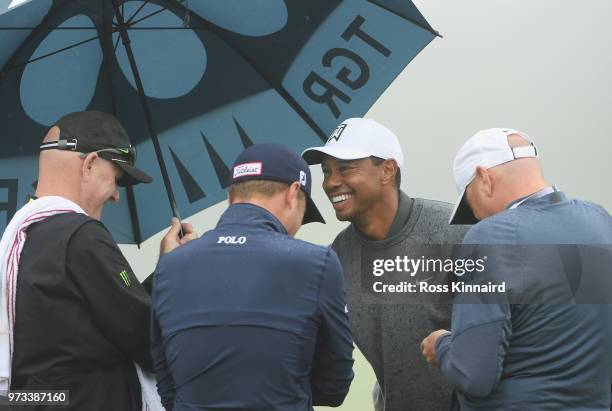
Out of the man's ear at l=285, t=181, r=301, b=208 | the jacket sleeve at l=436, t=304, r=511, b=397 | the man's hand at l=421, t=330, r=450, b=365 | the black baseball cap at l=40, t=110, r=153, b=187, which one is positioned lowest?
the man's hand at l=421, t=330, r=450, b=365

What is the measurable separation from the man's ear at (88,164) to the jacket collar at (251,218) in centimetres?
33

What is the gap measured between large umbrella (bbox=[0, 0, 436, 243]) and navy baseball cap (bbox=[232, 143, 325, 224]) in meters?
0.45

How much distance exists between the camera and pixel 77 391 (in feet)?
4.40

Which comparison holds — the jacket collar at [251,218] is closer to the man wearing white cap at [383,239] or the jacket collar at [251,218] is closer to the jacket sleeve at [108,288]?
the jacket sleeve at [108,288]

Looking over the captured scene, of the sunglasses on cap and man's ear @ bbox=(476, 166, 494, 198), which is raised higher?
the sunglasses on cap

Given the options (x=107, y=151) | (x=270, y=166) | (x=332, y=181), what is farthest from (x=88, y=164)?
(x=332, y=181)

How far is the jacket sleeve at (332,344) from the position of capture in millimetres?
1271

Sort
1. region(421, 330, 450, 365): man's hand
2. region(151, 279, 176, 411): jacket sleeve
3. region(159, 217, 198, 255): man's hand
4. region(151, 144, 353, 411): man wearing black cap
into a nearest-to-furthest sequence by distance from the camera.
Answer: region(151, 144, 353, 411): man wearing black cap
region(151, 279, 176, 411): jacket sleeve
region(421, 330, 450, 365): man's hand
region(159, 217, 198, 255): man's hand

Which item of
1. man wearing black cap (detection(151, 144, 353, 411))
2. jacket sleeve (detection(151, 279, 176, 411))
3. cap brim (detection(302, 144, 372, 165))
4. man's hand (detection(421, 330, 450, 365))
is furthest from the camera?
cap brim (detection(302, 144, 372, 165))

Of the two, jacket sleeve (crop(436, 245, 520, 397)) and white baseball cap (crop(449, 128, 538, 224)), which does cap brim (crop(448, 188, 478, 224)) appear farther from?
jacket sleeve (crop(436, 245, 520, 397))

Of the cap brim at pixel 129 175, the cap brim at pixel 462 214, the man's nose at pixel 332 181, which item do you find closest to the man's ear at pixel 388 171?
the man's nose at pixel 332 181

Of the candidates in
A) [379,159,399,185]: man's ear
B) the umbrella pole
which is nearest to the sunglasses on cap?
the umbrella pole

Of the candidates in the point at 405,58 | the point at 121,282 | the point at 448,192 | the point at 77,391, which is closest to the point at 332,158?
the point at 405,58

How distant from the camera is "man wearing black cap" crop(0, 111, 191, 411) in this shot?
133 centimetres
